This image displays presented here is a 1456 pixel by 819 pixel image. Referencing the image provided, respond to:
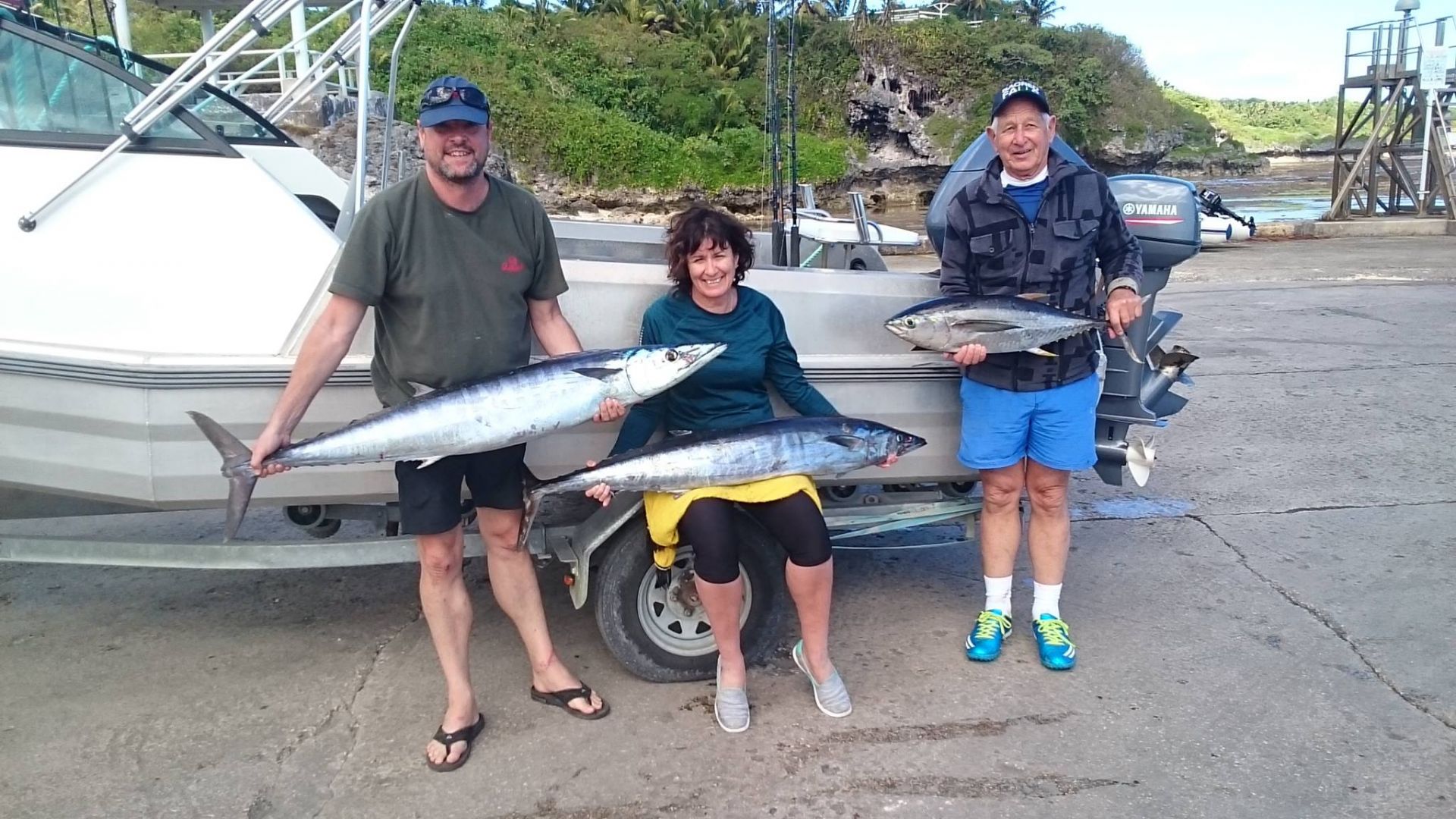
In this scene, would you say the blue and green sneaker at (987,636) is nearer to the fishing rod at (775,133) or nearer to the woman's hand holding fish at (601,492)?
the woman's hand holding fish at (601,492)

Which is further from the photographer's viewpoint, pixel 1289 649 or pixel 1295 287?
pixel 1295 287

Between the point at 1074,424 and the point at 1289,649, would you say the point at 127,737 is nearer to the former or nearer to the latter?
the point at 1074,424

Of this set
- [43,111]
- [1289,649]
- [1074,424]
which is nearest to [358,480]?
[43,111]

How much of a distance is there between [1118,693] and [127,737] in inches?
129

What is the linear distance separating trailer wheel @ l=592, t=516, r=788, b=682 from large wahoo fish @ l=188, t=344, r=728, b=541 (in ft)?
2.32

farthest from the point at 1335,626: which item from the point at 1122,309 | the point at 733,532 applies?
the point at 733,532

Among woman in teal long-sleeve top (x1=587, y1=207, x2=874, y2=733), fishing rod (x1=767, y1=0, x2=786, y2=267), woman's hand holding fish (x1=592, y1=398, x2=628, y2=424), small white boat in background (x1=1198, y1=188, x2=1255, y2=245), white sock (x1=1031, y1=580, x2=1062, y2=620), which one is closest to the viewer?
woman's hand holding fish (x1=592, y1=398, x2=628, y2=424)

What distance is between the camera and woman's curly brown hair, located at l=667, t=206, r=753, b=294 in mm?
3051

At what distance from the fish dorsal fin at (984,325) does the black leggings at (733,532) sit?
2.52 feet

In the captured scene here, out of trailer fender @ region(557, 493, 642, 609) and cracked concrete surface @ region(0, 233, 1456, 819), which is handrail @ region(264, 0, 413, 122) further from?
trailer fender @ region(557, 493, 642, 609)

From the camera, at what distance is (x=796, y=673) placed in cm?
346

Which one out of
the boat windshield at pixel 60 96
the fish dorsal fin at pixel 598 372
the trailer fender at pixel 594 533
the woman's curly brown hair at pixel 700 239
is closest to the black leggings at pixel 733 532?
the trailer fender at pixel 594 533

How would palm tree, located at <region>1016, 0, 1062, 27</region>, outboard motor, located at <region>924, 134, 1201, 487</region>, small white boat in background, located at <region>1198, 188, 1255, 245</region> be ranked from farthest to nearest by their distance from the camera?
palm tree, located at <region>1016, 0, 1062, 27</region>
small white boat in background, located at <region>1198, 188, 1255, 245</region>
outboard motor, located at <region>924, 134, 1201, 487</region>

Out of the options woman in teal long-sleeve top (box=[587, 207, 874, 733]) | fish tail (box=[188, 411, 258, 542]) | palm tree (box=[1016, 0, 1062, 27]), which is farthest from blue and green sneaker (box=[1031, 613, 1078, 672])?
palm tree (box=[1016, 0, 1062, 27])
